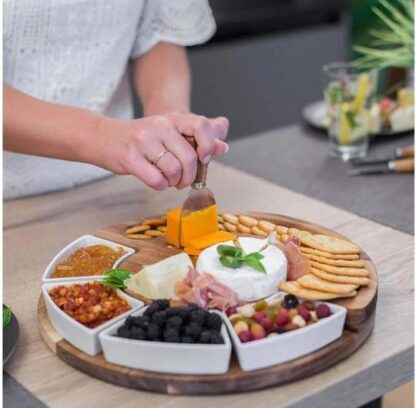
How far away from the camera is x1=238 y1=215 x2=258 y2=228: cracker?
174 cm

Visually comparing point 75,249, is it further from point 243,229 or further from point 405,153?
point 405,153

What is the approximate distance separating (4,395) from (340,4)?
336 cm

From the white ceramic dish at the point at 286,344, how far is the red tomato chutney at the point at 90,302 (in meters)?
0.18

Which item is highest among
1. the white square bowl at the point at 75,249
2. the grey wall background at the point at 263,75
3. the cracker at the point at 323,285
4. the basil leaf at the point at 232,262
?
the basil leaf at the point at 232,262

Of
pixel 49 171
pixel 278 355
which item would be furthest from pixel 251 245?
pixel 49 171

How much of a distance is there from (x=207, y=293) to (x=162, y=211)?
60 cm

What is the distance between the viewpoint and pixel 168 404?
127 cm

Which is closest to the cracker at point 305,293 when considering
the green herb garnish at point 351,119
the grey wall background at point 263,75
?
the green herb garnish at point 351,119

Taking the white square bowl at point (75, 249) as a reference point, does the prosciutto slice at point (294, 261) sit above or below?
above

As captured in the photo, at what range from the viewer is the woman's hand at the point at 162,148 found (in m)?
1.57

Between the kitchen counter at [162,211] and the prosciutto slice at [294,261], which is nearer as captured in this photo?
the kitchen counter at [162,211]

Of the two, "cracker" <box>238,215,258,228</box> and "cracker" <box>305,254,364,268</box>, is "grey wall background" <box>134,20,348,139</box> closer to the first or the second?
"cracker" <box>238,215,258,228</box>

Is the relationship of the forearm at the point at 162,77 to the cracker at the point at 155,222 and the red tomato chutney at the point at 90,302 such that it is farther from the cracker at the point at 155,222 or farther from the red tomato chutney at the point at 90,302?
the red tomato chutney at the point at 90,302

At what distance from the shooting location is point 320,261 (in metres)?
1.54
